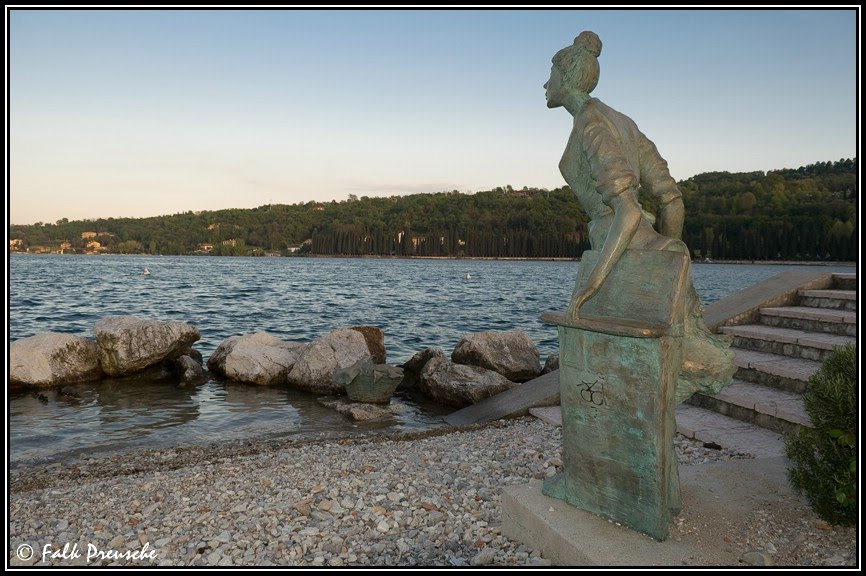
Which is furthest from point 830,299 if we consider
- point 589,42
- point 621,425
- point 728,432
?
point 589,42

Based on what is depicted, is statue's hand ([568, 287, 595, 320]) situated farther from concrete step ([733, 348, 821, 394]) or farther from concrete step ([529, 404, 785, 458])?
concrete step ([733, 348, 821, 394])

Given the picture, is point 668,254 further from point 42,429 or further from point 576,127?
point 42,429

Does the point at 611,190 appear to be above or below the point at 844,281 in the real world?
above

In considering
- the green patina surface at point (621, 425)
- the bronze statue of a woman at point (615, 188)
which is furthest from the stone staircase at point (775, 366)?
the green patina surface at point (621, 425)

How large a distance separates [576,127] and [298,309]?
29.3 m

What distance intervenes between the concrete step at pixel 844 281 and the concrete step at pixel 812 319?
29.1 inches

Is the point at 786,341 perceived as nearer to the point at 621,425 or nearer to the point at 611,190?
the point at 621,425

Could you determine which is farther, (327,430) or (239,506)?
(327,430)

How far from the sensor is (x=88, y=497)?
5484 millimetres

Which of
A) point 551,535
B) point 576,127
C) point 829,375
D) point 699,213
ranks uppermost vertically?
point 699,213

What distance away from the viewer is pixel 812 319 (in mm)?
7301

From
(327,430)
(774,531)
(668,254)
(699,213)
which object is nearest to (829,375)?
(774,531)

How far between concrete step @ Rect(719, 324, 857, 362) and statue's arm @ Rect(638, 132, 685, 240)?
2954mm

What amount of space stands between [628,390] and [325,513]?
2.64 m
